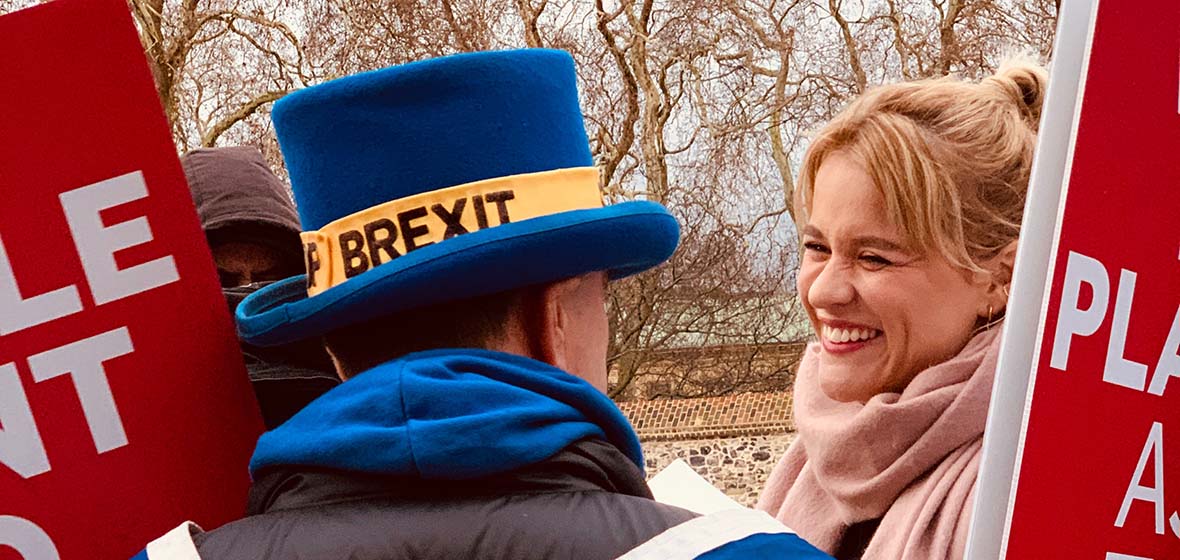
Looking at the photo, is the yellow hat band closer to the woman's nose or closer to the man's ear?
the man's ear

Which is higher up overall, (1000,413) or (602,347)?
(602,347)

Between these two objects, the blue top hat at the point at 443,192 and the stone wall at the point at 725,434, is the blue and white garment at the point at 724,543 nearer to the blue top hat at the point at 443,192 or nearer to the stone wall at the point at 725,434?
the blue top hat at the point at 443,192

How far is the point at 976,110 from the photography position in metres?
1.47

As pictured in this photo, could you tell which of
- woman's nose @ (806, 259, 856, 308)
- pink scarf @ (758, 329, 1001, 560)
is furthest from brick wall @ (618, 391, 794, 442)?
woman's nose @ (806, 259, 856, 308)

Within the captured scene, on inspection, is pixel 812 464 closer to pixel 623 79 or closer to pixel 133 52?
pixel 133 52

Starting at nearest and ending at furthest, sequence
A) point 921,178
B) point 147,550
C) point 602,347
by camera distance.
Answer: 1. point 147,550
2. point 602,347
3. point 921,178

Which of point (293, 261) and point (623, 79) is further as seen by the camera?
point (623, 79)

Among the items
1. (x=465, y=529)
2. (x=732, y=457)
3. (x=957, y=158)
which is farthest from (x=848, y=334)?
(x=732, y=457)

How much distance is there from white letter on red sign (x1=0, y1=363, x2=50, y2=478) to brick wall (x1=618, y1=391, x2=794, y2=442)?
6.54m

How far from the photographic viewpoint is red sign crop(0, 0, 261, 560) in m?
1.08

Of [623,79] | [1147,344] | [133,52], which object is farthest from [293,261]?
[623,79]

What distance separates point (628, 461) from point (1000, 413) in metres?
0.37

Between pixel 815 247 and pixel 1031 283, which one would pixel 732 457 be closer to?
pixel 815 247

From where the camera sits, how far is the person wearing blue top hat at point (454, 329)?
2.83ft
